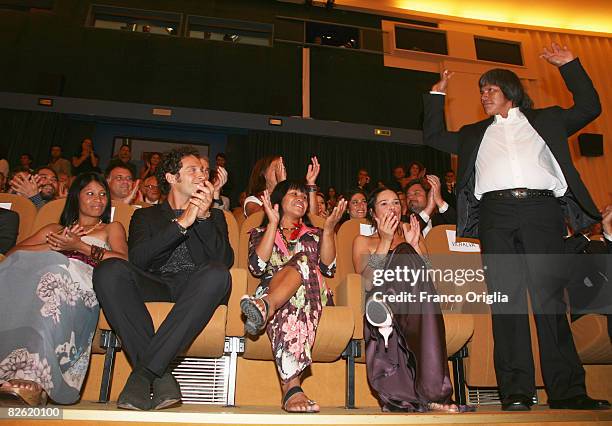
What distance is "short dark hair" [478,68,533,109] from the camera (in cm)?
217

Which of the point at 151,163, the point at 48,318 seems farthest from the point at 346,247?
the point at 151,163

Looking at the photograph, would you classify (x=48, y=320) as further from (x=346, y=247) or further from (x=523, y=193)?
(x=523, y=193)

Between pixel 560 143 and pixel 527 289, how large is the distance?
610 millimetres

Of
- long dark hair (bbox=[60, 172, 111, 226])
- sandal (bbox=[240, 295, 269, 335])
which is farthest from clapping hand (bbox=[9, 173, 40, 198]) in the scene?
sandal (bbox=[240, 295, 269, 335])

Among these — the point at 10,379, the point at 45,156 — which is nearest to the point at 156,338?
the point at 10,379

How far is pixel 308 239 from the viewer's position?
230 centimetres

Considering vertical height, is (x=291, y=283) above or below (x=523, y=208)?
below

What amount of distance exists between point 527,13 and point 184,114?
520 centimetres

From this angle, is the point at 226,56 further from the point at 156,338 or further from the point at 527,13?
the point at 156,338

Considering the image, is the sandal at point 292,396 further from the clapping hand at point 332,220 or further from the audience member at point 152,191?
the audience member at point 152,191

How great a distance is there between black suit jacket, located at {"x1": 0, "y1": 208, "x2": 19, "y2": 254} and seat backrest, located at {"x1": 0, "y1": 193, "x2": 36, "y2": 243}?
0.10 m

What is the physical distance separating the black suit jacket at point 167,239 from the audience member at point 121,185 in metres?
1.05

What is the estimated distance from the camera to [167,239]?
1.84m

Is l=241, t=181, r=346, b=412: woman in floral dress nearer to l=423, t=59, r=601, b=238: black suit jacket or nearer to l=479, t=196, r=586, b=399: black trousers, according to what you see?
l=423, t=59, r=601, b=238: black suit jacket
